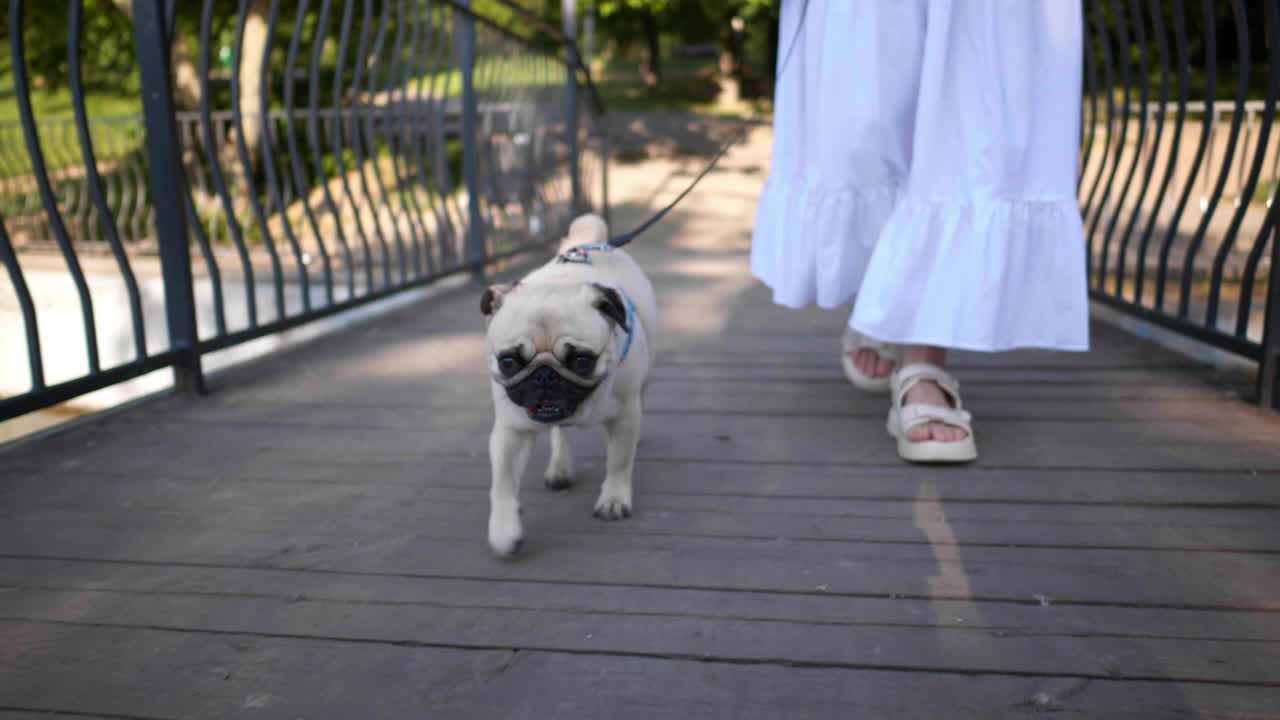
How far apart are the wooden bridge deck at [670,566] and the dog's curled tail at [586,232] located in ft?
1.74

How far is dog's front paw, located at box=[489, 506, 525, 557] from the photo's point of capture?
1725 mm

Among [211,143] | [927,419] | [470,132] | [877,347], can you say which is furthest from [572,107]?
[927,419]

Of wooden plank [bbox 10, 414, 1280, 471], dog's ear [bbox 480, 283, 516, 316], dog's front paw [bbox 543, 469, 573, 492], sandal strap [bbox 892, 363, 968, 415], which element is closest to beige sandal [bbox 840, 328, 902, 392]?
wooden plank [bbox 10, 414, 1280, 471]

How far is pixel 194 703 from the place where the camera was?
1.30 meters

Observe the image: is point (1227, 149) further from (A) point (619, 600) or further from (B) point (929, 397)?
(A) point (619, 600)

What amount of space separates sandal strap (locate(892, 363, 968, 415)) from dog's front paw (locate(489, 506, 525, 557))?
1.07m

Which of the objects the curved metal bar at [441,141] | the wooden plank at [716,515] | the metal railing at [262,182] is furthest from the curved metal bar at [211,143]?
the curved metal bar at [441,141]

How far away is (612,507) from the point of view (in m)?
1.96

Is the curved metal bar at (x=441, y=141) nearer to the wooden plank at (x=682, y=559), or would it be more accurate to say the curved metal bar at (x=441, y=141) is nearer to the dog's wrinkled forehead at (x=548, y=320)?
the wooden plank at (x=682, y=559)

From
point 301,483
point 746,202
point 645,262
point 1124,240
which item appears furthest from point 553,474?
point 746,202

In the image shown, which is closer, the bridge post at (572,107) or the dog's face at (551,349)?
the dog's face at (551,349)

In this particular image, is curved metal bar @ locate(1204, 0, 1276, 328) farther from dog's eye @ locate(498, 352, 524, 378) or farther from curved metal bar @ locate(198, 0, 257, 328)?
curved metal bar @ locate(198, 0, 257, 328)

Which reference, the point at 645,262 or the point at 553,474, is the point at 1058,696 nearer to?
the point at 553,474

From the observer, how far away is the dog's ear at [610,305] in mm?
1657
